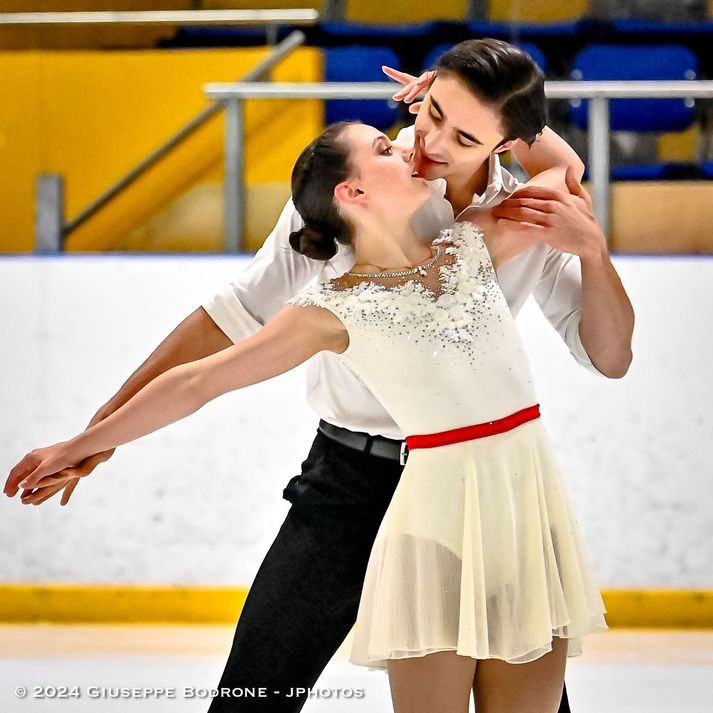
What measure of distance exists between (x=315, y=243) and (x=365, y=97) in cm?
217

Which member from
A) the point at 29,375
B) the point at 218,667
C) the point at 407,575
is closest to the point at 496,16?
the point at 29,375

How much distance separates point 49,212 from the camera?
3.93 m

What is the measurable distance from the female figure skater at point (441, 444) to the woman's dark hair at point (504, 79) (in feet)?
0.47

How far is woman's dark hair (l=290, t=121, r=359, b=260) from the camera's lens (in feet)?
5.63

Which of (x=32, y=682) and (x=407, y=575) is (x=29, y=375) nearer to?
(x=32, y=682)

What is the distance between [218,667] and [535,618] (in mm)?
2074

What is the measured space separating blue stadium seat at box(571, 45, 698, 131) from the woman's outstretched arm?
248 centimetres

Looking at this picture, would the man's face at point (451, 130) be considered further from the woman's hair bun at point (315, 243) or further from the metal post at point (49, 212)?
the metal post at point (49, 212)

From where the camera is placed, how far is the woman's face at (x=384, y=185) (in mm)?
1680

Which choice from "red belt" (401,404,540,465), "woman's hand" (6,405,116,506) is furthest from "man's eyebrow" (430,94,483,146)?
"woman's hand" (6,405,116,506)

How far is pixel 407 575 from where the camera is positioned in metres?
1.62

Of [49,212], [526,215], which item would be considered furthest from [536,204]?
[49,212]

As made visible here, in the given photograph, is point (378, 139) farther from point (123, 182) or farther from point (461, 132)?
point (123, 182)

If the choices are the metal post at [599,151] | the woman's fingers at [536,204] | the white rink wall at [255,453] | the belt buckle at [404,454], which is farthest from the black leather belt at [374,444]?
the metal post at [599,151]
